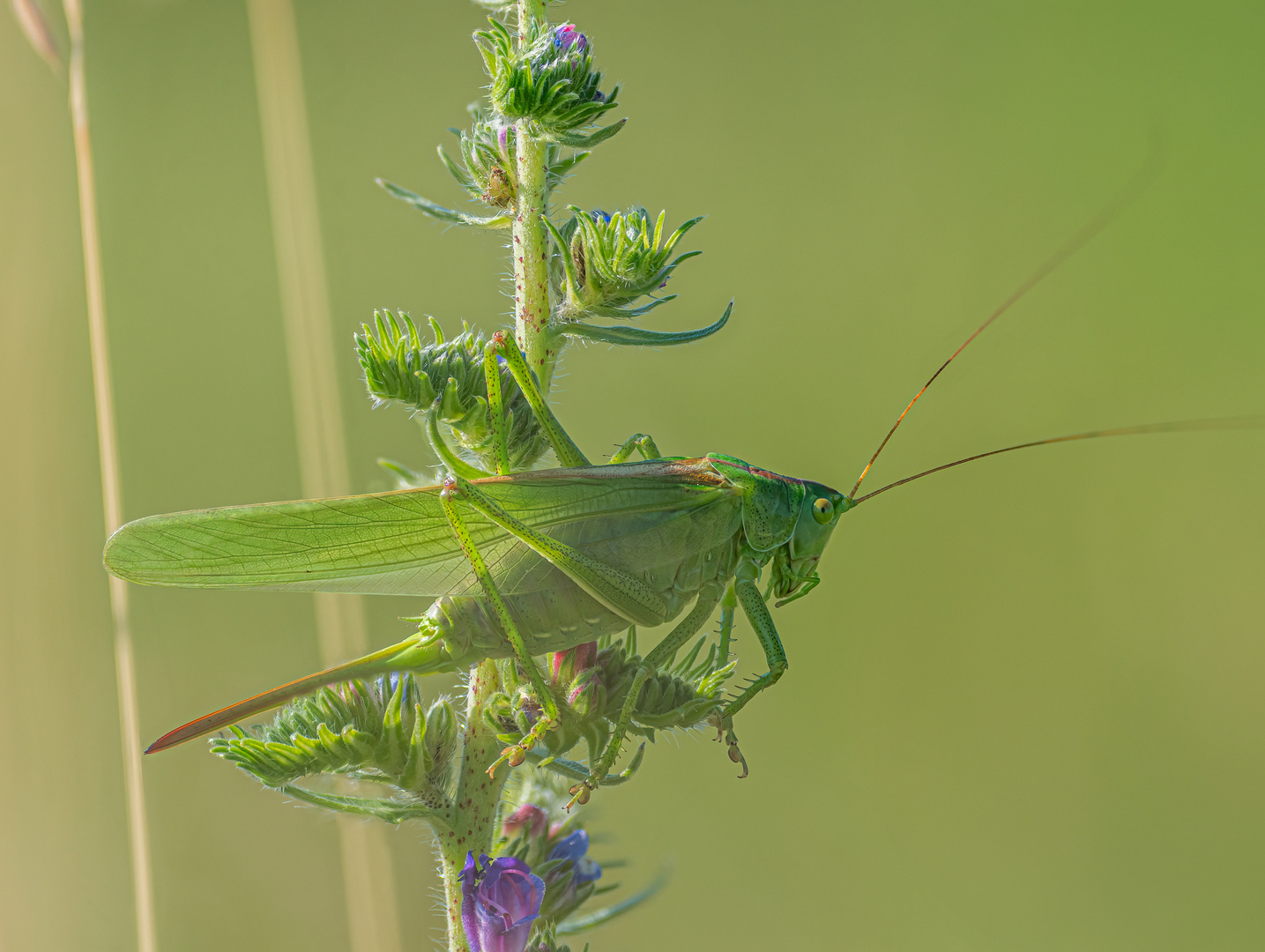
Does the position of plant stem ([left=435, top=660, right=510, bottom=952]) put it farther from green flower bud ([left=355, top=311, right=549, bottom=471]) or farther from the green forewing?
green flower bud ([left=355, top=311, right=549, bottom=471])

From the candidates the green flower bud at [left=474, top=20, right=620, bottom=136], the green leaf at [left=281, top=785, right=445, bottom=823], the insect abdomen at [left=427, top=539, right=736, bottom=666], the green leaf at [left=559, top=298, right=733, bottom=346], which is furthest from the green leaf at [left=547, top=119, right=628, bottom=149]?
the green leaf at [left=281, top=785, right=445, bottom=823]

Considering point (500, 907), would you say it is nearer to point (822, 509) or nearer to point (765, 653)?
point (765, 653)

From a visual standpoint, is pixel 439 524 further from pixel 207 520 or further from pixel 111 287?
pixel 111 287

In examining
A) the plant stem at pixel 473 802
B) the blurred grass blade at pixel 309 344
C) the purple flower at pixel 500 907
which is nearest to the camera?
the purple flower at pixel 500 907

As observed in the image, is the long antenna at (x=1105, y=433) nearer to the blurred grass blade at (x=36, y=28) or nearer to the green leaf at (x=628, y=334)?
the green leaf at (x=628, y=334)

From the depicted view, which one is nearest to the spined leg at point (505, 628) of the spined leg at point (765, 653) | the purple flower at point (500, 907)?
the purple flower at point (500, 907)

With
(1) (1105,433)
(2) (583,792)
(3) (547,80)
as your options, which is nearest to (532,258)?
(3) (547,80)
